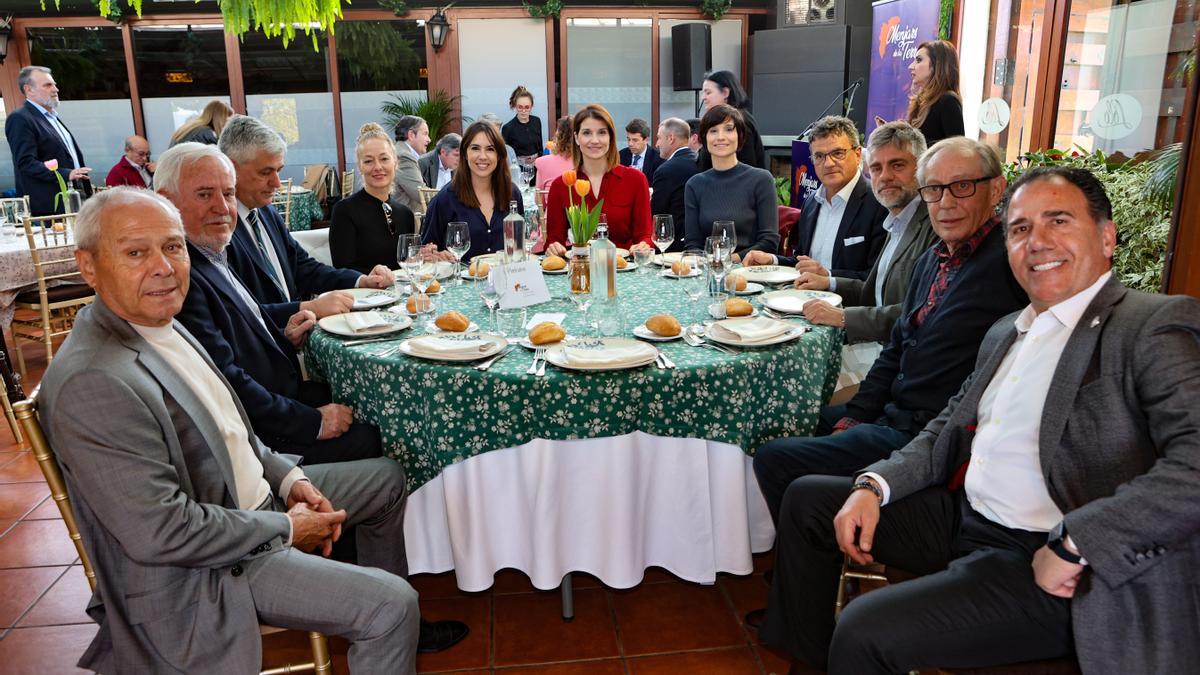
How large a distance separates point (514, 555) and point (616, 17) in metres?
10.5

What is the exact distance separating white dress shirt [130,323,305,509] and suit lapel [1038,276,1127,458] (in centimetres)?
164

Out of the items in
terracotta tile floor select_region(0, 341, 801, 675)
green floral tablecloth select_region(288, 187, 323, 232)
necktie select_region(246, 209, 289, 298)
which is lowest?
terracotta tile floor select_region(0, 341, 801, 675)

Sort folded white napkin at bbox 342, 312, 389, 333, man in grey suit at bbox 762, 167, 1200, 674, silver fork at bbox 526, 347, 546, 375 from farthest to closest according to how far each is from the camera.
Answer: folded white napkin at bbox 342, 312, 389, 333 → silver fork at bbox 526, 347, 546, 375 → man in grey suit at bbox 762, 167, 1200, 674

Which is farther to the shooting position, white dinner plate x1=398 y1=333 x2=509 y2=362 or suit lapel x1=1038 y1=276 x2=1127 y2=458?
white dinner plate x1=398 y1=333 x2=509 y2=362

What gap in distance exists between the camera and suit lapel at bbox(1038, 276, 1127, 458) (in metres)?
1.46

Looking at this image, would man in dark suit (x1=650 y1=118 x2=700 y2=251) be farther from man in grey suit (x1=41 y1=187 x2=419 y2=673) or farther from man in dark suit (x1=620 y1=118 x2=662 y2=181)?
man in grey suit (x1=41 y1=187 x2=419 y2=673)

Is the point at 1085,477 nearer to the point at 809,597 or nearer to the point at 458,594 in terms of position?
the point at 809,597

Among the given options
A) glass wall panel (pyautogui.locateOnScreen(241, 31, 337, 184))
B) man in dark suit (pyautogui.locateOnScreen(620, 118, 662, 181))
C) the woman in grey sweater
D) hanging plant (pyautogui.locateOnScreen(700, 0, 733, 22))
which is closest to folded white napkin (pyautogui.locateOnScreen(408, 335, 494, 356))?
the woman in grey sweater

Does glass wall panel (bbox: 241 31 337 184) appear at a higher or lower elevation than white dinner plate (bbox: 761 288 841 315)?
higher

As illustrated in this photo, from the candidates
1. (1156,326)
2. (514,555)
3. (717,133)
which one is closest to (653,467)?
(514,555)

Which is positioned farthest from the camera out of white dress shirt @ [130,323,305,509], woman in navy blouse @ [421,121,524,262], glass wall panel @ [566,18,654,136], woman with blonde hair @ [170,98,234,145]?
glass wall panel @ [566,18,654,136]

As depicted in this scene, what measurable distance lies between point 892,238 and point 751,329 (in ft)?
2.93

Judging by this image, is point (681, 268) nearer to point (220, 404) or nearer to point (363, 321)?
point (363, 321)

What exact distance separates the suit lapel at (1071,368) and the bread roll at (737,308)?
1058 millimetres
